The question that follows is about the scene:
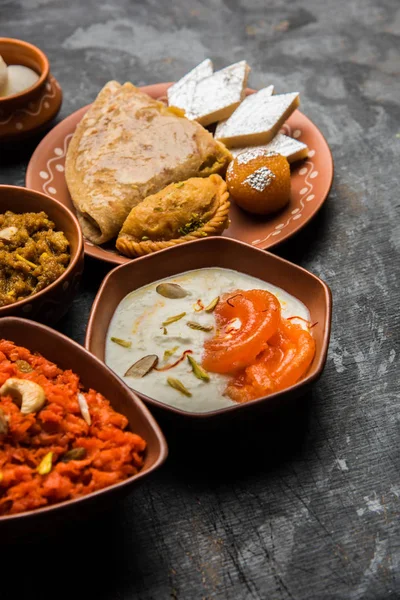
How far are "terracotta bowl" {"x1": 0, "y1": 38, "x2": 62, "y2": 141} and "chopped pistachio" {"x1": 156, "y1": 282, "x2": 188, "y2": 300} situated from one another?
1.47 metres

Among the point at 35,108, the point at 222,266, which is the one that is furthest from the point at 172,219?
the point at 35,108

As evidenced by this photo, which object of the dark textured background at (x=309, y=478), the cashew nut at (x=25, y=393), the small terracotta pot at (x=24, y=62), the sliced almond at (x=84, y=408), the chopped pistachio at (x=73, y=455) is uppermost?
the small terracotta pot at (x=24, y=62)

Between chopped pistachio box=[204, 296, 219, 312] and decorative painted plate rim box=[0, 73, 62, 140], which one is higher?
decorative painted plate rim box=[0, 73, 62, 140]

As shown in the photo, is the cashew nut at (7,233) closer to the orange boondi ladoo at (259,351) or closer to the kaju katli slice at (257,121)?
the orange boondi ladoo at (259,351)

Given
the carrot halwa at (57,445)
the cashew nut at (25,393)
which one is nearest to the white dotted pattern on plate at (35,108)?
the carrot halwa at (57,445)

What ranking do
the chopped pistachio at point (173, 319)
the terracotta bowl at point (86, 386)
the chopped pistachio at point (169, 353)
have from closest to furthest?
the terracotta bowl at point (86, 386) < the chopped pistachio at point (169, 353) < the chopped pistachio at point (173, 319)

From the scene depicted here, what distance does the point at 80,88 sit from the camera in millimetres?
4145

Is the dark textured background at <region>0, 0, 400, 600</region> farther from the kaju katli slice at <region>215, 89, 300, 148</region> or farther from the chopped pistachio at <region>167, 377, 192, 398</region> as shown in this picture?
the kaju katli slice at <region>215, 89, 300, 148</region>

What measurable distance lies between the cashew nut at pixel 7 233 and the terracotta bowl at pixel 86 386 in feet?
1.68

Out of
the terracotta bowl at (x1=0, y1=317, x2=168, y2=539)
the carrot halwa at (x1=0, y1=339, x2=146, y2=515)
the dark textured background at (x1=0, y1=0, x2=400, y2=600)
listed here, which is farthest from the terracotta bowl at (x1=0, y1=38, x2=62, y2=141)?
the carrot halwa at (x1=0, y1=339, x2=146, y2=515)

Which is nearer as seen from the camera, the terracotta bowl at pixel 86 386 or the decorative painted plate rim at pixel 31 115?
the terracotta bowl at pixel 86 386

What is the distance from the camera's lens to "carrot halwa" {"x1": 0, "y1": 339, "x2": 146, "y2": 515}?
73.8 inches

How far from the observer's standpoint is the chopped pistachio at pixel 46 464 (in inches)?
74.7

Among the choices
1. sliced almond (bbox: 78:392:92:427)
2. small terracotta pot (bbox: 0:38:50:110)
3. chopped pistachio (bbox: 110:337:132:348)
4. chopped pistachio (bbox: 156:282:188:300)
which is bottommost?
chopped pistachio (bbox: 110:337:132:348)
